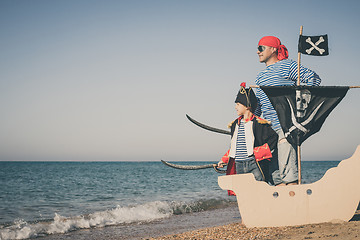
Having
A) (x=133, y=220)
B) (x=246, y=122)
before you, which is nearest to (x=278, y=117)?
(x=246, y=122)

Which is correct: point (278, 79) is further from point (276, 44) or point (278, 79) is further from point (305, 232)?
point (305, 232)

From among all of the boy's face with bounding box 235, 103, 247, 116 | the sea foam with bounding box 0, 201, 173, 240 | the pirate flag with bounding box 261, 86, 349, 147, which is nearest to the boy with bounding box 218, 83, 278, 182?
the boy's face with bounding box 235, 103, 247, 116

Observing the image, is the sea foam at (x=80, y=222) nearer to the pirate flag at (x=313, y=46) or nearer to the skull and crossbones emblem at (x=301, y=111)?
the skull and crossbones emblem at (x=301, y=111)

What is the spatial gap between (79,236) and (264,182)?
172 inches

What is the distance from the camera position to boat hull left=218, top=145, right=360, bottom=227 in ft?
12.4

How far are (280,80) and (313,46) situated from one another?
1.88 ft

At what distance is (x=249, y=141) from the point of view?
3.90 m

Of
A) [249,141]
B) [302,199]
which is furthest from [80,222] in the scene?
[302,199]

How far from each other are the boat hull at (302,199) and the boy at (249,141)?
0.87ft

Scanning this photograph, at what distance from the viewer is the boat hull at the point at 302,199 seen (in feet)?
12.4

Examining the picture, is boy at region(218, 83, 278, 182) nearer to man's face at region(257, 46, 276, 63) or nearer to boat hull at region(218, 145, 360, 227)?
boat hull at region(218, 145, 360, 227)

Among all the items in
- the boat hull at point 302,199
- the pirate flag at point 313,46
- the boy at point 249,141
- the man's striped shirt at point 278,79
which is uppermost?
the pirate flag at point 313,46

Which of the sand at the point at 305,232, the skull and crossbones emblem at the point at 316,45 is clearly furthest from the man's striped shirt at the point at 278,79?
the sand at the point at 305,232

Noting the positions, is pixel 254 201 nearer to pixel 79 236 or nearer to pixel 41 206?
pixel 79 236
